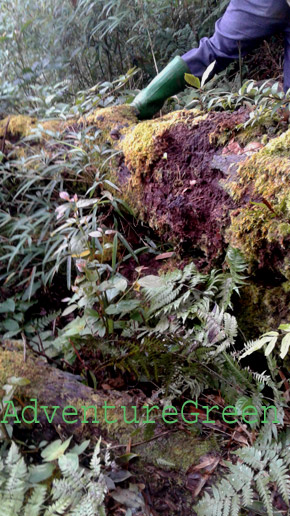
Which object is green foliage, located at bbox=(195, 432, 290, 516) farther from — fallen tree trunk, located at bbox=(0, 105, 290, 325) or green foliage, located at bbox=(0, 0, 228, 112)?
green foliage, located at bbox=(0, 0, 228, 112)

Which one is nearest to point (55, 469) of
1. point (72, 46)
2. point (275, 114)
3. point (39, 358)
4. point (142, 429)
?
point (142, 429)

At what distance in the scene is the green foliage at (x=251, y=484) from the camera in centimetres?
127

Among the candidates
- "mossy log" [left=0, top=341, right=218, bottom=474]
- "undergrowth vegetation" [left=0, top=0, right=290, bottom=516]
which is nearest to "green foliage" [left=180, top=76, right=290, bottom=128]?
"undergrowth vegetation" [left=0, top=0, right=290, bottom=516]

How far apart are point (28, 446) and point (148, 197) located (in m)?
1.44

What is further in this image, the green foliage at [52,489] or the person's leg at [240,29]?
the person's leg at [240,29]

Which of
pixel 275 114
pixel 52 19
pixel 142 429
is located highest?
pixel 52 19

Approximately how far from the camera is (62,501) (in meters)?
1.26

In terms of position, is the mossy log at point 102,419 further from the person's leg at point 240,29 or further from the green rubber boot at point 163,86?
the person's leg at point 240,29

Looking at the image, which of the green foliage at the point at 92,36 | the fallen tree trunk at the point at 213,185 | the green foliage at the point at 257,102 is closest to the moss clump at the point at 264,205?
the fallen tree trunk at the point at 213,185

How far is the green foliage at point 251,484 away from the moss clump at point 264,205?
2.30 feet

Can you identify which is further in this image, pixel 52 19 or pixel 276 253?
pixel 52 19

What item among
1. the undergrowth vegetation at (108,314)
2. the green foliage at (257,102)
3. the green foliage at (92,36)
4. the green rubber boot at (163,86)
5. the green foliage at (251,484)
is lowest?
the green foliage at (251,484)

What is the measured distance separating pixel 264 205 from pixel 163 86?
175 cm

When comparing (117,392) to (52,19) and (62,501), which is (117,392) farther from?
(52,19)
